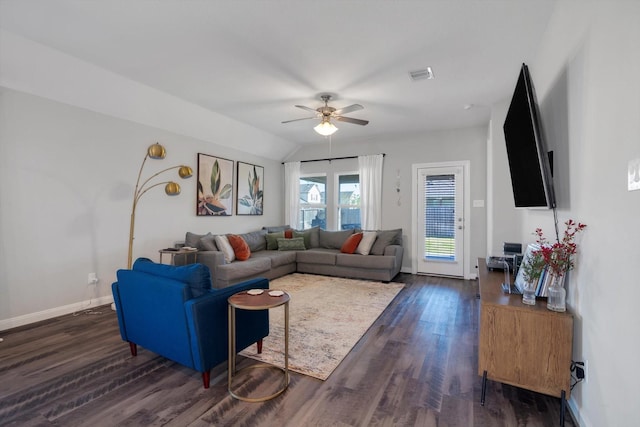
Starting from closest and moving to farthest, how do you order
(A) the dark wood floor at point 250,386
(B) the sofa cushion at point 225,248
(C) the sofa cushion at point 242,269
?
(A) the dark wood floor at point 250,386 → (C) the sofa cushion at point 242,269 → (B) the sofa cushion at point 225,248

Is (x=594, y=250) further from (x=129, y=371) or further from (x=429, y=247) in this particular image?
(x=429, y=247)

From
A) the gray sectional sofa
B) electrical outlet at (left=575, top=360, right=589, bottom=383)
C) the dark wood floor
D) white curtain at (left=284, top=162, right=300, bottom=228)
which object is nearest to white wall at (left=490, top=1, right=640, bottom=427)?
electrical outlet at (left=575, top=360, right=589, bottom=383)

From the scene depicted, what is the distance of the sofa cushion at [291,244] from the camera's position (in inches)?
227

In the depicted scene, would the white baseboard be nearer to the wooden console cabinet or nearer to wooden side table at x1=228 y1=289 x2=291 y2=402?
wooden side table at x1=228 y1=289 x2=291 y2=402

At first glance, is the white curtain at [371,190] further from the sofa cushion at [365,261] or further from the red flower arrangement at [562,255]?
the red flower arrangement at [562,255]

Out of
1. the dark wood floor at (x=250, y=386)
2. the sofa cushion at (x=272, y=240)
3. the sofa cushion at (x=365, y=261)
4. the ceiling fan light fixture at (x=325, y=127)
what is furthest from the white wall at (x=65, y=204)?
the sofa cushion at (x=365, y=261)

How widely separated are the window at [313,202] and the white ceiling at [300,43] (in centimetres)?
285

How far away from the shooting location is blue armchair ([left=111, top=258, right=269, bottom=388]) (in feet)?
6.48

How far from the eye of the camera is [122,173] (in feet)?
13.0

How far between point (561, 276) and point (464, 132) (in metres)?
4.10

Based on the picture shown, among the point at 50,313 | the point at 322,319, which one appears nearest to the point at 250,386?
the point at 322,319

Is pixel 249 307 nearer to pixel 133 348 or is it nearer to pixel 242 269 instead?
pixel 133 348

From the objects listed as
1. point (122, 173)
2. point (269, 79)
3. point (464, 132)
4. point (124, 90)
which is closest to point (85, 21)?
point (124, 90)

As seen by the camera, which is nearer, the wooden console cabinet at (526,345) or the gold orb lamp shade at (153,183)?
the wooden console cabinet at (526,345)
